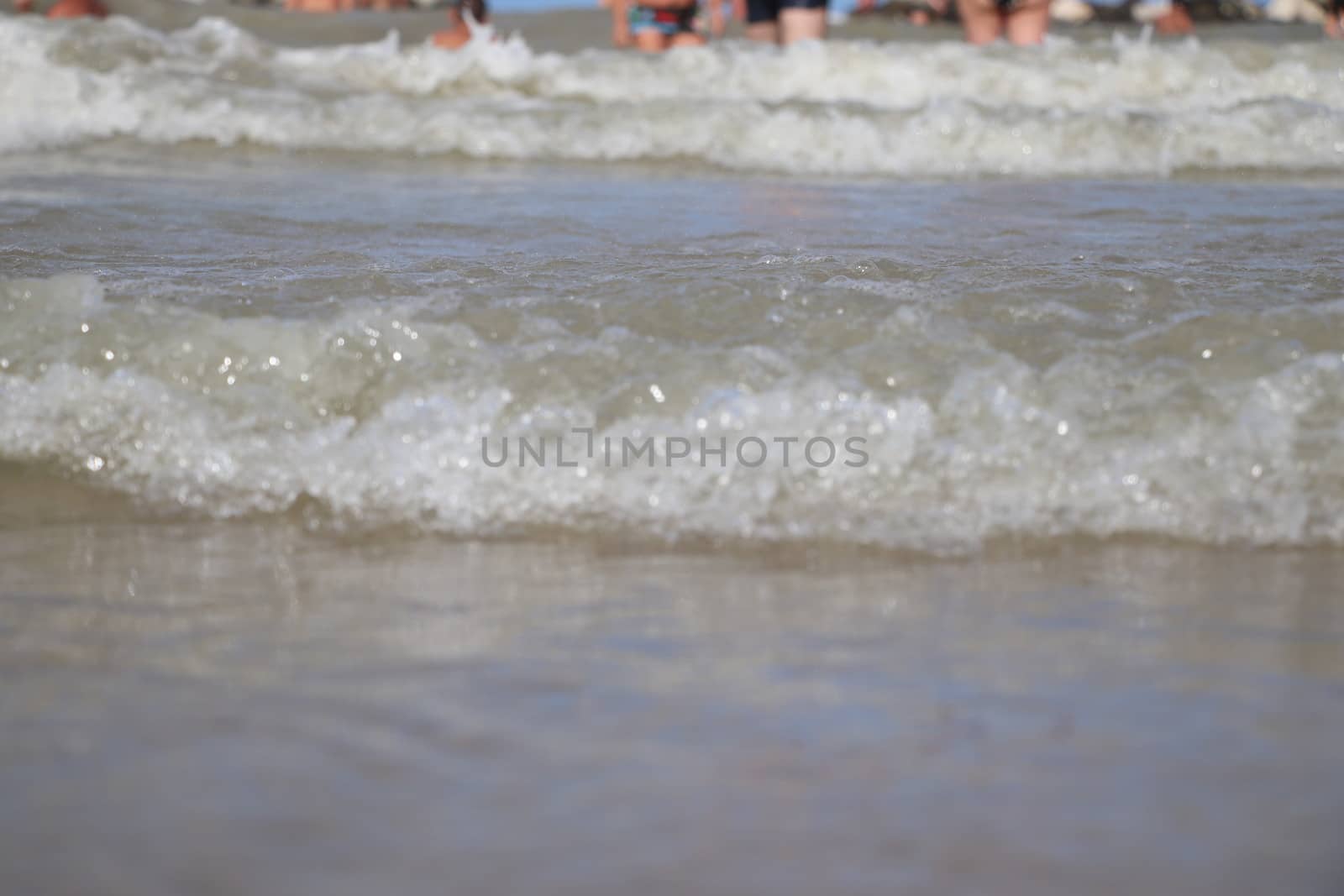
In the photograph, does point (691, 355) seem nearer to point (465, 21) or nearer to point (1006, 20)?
point (1006, 20)

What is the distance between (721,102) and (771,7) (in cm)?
168

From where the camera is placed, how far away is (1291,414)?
1816mm

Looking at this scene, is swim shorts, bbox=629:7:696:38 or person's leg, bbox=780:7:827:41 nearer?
person's leg, bbox=780:7:827:41

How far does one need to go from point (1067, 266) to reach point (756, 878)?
1.92 meters

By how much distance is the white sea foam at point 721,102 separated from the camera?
17.0ft

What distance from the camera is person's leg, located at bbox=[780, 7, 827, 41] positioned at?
6.65m

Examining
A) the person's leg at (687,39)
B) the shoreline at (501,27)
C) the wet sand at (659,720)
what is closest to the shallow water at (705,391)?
the wet sand at (659,720)

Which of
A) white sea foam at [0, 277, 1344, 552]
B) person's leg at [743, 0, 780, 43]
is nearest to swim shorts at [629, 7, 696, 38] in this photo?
person's leg at [743, 0, 780, 43]

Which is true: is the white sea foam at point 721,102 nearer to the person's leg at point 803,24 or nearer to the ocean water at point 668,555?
the person's leg at point 803,24

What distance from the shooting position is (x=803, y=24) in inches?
262

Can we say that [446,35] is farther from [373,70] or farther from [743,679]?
[743,679]

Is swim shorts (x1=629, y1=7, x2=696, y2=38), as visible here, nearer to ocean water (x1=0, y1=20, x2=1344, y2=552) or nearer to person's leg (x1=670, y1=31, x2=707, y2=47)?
person's leg (x1=670, y1=31, x2=707, y2=47)

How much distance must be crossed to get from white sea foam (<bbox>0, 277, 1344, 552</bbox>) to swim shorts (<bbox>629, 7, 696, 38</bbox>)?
5886 mm

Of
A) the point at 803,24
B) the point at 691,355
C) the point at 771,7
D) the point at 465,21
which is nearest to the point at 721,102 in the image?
the point at 803,24
